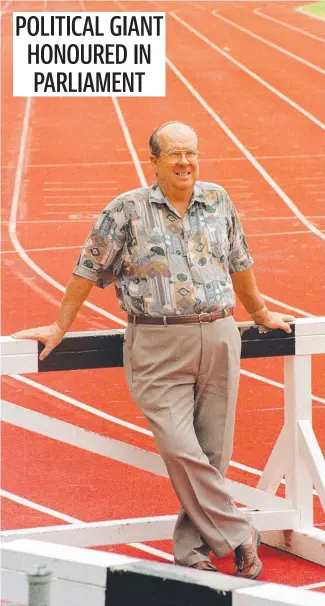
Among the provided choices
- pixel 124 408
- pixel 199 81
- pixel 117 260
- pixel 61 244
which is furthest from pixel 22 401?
pixel 199 81

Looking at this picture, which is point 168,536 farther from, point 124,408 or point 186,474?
point 124,408

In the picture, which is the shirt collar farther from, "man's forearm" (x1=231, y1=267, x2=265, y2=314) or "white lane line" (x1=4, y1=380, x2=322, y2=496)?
"white lane line" (x1=4, y1=380, x2=322, y2=496)

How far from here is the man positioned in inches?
189

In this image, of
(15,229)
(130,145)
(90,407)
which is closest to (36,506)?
(90,407)

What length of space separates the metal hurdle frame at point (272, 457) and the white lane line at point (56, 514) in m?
0.24

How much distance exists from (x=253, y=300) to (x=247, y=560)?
0.93 metres

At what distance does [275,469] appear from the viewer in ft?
18.2

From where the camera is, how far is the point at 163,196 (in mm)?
4875

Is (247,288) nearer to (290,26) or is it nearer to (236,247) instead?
(236,247)

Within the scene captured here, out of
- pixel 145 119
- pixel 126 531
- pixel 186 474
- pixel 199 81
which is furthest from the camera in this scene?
pixel 199 81

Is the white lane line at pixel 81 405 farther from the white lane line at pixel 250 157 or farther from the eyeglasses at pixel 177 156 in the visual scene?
the white lane line at pixel 250 157

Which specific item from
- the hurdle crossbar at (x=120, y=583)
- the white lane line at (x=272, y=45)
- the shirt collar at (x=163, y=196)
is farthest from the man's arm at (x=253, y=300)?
the white lane line at (x=272, y=45)

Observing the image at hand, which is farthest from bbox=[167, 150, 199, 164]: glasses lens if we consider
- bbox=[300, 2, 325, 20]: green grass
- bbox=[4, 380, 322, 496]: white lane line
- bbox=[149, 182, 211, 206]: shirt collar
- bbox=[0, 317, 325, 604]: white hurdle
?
bbox=[300, 2, 325, 20]: green grass

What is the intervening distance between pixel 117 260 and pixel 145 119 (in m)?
15.1
